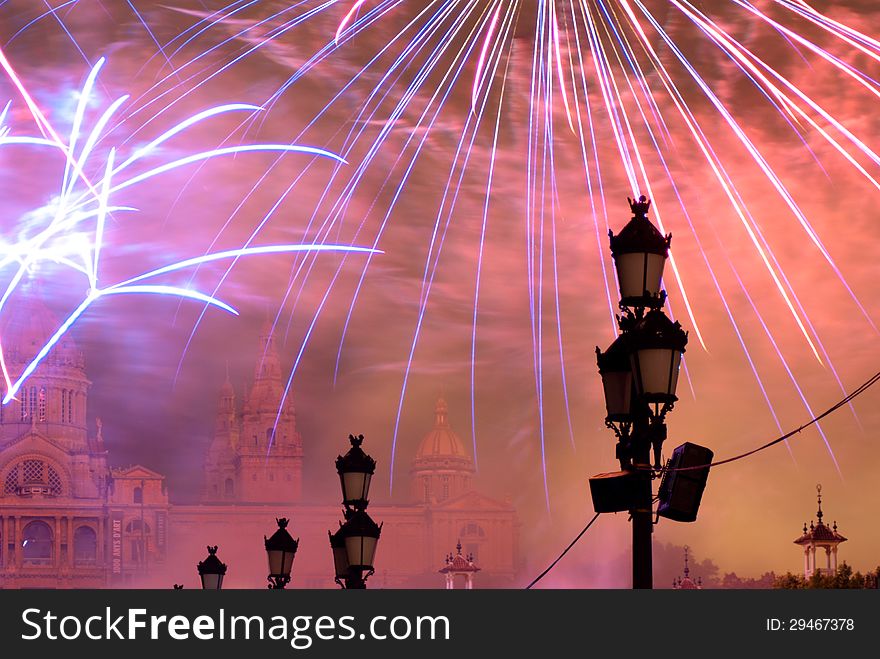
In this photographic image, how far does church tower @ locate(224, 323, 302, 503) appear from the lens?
482 feet

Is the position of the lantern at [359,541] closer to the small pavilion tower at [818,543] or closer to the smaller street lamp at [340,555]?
the smaller street lamp at [340,555]

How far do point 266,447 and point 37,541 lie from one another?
2317 centimetres

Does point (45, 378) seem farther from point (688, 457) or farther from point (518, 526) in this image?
point (688, 457)

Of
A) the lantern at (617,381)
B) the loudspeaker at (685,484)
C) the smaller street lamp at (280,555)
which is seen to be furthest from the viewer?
the smaller street lamp at (280,555)

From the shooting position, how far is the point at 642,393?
8.05m

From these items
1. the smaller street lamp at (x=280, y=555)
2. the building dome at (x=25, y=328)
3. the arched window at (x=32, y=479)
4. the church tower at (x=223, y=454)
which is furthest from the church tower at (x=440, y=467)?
the smaller street lamp at (x=280, y=555)

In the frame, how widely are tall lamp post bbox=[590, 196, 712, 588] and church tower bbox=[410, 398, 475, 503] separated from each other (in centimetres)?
14572

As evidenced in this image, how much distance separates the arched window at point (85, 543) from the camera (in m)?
135

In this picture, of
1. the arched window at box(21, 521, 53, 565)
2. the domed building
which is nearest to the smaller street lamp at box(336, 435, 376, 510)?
the domed building

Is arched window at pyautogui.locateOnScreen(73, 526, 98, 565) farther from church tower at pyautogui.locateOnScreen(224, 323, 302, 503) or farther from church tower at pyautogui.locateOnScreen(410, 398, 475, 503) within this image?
church tower at pyautogui.locateOnScreen(410, 398, 475, 503)

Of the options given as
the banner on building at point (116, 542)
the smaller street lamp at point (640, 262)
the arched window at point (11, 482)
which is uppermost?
the arched window at point (11, 482)

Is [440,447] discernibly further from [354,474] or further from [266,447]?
[354,474]

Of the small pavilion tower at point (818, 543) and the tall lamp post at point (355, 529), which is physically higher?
the small pavilion tower at point (818, 543)
